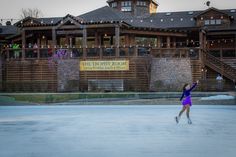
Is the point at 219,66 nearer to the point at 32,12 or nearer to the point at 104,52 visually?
the point at 104,52

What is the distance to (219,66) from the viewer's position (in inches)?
1371

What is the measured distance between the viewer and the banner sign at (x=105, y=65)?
32.9 metres

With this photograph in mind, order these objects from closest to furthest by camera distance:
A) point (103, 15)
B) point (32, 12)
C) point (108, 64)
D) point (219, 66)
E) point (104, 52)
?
point (108, 64) → point (104, 52) → point (219, 66) → point (103, 15) → point (32, 12)

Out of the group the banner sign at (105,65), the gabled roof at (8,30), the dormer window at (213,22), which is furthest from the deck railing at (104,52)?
the gabled roof at (8,30)

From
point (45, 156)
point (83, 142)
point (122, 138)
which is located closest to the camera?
point (45, 156)

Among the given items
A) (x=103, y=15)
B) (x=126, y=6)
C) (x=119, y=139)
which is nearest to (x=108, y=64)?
(x=103, y=15)

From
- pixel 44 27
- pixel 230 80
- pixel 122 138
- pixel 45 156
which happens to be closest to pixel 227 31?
pixel 230 80

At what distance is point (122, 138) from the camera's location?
1170 cm

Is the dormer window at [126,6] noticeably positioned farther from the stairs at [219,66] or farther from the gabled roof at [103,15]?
the stairs at [219,66]

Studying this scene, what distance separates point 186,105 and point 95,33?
22229mm

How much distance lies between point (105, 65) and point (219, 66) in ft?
31.0

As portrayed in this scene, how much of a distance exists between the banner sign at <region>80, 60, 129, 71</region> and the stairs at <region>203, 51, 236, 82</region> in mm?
7062

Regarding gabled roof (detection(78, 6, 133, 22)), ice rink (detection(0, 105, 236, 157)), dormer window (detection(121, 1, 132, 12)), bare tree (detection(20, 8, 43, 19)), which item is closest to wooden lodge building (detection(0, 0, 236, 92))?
gabled roof (detection(78, 6, 133, 22))

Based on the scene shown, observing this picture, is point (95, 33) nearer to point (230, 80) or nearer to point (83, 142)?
point (230, 80)
